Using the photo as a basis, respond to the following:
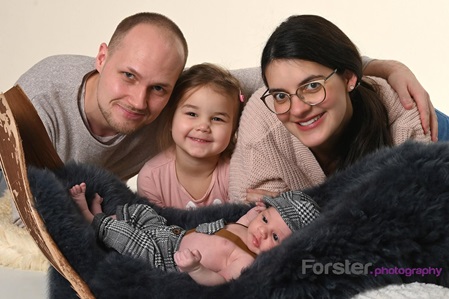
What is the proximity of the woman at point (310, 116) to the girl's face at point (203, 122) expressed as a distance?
0.27ft

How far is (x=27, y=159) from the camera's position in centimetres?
179

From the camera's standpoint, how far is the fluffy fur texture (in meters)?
1.37

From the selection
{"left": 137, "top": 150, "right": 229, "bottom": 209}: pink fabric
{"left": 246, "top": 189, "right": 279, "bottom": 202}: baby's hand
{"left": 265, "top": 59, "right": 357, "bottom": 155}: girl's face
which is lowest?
{"left": 137, "top": 150, "right": 229, "bottom": 209}: pink fabric

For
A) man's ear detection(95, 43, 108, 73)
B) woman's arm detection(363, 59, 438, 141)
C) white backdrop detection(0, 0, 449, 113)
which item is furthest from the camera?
white backdrop detection(0, 0, 449, 113)

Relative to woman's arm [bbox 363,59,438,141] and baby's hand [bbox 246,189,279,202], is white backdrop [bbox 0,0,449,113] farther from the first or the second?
baby's hand [bbox 246,189,279,202]

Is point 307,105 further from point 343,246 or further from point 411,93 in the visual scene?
point 343,246

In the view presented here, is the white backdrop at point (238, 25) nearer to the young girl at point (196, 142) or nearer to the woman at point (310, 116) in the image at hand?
the young girl at point (196, 142)

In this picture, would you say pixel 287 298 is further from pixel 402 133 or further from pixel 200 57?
pixel 200 57

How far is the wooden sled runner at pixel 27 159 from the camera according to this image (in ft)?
5.00

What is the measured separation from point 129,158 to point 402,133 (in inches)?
39.6

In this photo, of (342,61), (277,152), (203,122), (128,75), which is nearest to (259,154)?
(277,152)

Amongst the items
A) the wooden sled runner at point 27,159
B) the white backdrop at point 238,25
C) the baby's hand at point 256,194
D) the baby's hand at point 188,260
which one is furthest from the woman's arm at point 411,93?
the white backdrop at point 238,25

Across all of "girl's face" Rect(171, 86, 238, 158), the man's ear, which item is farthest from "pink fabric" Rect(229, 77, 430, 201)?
the man's ear

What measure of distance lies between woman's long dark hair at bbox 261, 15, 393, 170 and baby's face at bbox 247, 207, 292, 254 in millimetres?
442
